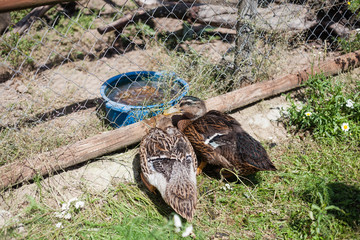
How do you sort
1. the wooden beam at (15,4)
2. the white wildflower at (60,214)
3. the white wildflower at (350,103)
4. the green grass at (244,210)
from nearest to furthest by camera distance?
the wooden beam at (15,4) < the green grass at (244,210) < the white wildflower at (60,214) < the white wildflower at (350,103)

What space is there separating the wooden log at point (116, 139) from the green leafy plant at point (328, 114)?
18.8 inches

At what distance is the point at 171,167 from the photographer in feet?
10.7

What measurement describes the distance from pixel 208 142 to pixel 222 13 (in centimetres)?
386

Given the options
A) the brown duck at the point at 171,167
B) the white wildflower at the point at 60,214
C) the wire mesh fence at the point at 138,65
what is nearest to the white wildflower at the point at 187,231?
the brown duck at the point at 171,167

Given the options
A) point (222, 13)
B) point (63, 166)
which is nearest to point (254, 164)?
point (63, 166)

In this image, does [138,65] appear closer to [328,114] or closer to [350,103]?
[328,114]

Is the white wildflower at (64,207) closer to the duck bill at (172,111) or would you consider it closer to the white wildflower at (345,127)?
the duck bill at (172,111)

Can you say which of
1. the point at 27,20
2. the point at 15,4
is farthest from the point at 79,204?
the point at 27,20

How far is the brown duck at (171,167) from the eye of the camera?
116 inches

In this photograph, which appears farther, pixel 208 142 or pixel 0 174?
pixel 208 142

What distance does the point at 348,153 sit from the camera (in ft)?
12.9

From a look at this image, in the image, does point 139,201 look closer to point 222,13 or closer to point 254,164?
point 254,164

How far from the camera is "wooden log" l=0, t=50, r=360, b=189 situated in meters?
3.41

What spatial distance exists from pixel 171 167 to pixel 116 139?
97cm
